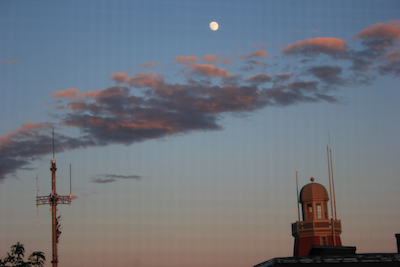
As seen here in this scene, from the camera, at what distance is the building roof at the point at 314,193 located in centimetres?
5989

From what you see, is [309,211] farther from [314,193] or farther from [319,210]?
[314,193]

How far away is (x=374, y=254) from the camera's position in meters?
27.5

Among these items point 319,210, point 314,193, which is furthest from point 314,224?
point 314,193

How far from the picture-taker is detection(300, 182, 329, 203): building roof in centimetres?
5989

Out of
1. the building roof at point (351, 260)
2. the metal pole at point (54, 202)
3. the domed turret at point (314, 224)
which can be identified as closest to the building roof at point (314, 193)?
the domed turret at point (314, 224)

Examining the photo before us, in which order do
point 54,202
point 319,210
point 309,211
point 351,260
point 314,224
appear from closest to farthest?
point 351,260, point 54,202, point 314,224, point 319,210, point 309,211

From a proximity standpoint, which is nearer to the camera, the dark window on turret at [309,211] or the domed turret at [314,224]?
the domed turret at [314,224]

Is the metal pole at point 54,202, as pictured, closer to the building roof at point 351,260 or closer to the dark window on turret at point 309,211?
the dark window on turret at point 309,211

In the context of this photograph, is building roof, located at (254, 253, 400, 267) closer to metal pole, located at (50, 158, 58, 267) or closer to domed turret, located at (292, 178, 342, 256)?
metal pole, located at (50, 158, 58, 267)

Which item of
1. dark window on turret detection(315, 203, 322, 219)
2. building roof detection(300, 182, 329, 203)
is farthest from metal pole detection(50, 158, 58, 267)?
dark window on turret detection(315, 203, 322, 219)

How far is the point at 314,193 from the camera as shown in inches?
2361

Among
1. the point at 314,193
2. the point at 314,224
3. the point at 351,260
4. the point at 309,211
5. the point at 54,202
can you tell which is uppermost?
the point at 314,193

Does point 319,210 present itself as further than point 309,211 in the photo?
No

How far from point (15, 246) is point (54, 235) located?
15.1 feet
